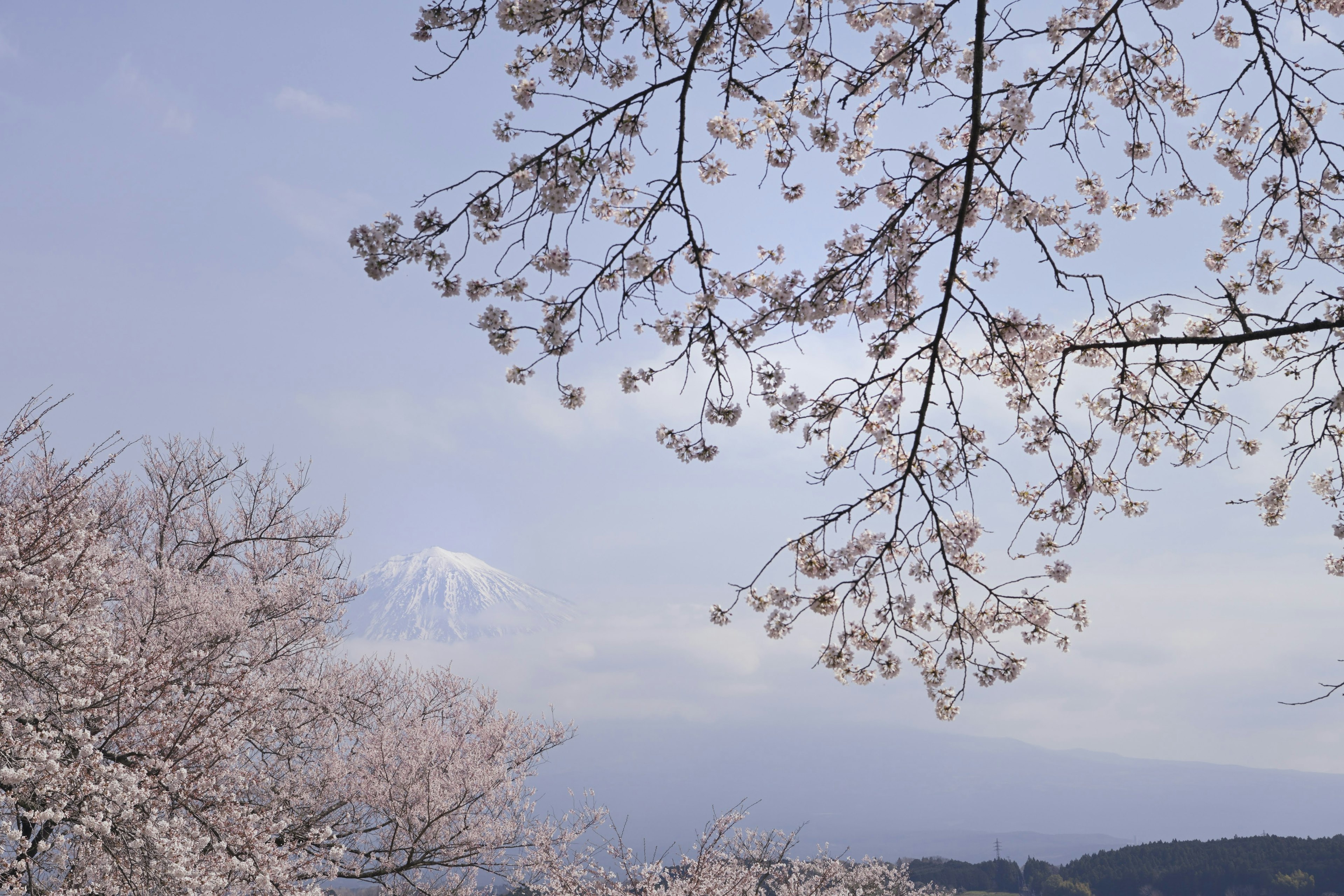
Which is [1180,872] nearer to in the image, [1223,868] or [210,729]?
[1223,868]

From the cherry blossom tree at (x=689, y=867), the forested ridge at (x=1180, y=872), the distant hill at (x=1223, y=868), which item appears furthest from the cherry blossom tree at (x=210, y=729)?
the distant hill at (x=1223, y=868)

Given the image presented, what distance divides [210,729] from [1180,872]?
2973 inches

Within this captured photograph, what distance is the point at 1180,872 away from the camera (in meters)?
58.5

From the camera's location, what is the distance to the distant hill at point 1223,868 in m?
53.9

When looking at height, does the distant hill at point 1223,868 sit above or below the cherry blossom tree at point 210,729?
below

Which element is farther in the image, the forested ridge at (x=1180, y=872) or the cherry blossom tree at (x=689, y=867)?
the forested ridge at (x=1180, y=872)

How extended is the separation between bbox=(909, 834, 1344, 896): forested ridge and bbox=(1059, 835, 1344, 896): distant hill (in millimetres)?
58

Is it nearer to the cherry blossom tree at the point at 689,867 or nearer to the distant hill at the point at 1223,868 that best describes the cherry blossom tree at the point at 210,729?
the cherry blossom tree at the point at 689,867

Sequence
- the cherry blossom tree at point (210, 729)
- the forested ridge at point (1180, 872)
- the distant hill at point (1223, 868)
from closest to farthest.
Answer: the cherry blossom tree at point (210, 729) < the distant hill at point (1223, 868) < the forested ridge at point (1180, 872)

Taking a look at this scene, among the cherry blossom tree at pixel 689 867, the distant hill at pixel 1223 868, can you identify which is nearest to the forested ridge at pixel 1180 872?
the distant hill at pixel 1223 868

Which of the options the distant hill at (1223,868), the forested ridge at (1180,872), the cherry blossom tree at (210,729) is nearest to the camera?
the cherry blossom tree at (210,729)

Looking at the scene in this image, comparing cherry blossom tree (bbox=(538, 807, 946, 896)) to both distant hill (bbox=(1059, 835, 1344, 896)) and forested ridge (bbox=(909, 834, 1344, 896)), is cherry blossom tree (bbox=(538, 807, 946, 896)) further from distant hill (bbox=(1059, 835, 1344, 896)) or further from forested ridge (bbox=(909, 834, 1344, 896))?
distant hill (bbox=(1059, 835, 1344, 896))

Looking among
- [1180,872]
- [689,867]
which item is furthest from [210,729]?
[1180,872]

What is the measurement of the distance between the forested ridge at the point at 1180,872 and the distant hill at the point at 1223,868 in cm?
6
